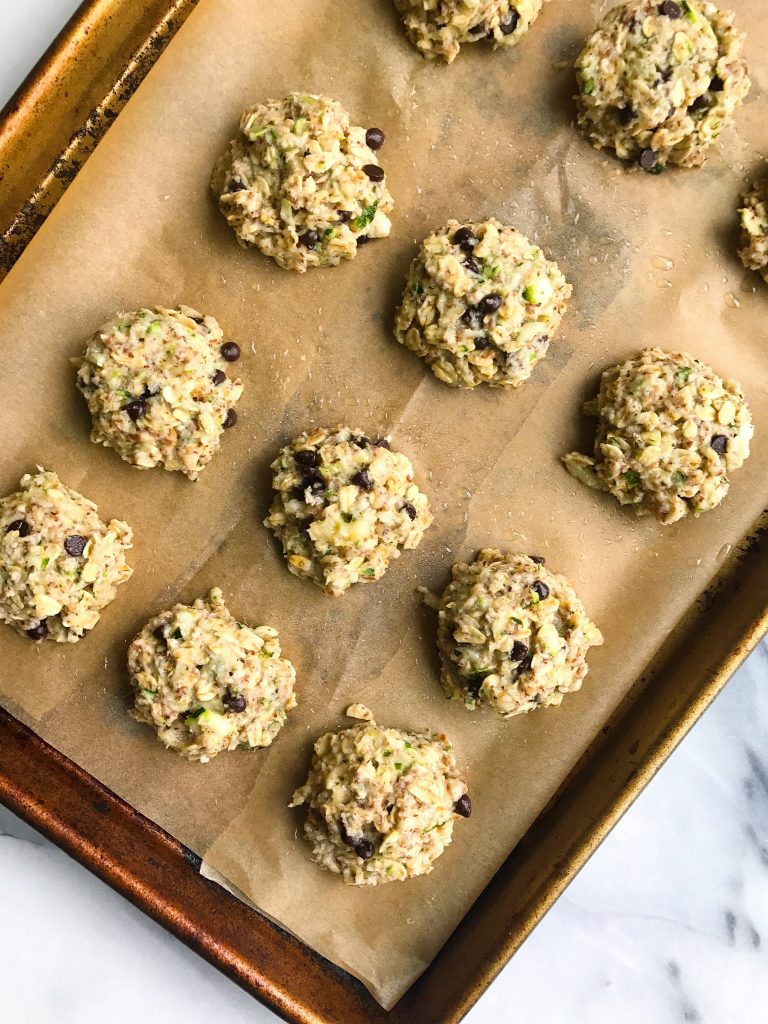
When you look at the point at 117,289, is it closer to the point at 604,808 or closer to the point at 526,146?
the point at 526,146

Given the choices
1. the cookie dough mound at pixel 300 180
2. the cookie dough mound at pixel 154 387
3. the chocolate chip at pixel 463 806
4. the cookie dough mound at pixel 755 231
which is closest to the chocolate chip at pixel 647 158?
the cookie dough mound at pixel 755 231

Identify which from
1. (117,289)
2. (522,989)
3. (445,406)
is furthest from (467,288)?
(522,989)

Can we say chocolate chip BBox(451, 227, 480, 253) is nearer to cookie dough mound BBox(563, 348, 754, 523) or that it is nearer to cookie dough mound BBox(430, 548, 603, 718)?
cookie dough mound BBox(563, 348, 754, 523)

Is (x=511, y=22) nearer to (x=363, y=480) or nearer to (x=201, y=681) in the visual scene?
(x=363, y=480)

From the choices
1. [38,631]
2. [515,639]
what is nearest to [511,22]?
[515,639]

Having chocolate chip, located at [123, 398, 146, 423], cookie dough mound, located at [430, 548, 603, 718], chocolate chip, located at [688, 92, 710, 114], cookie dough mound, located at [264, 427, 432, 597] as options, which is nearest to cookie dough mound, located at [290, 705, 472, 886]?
cookie dough mound, located at [430, 548, 603, 718]

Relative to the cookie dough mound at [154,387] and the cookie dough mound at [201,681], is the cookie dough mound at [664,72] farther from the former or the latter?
the cookie dough mound at [201,681]
